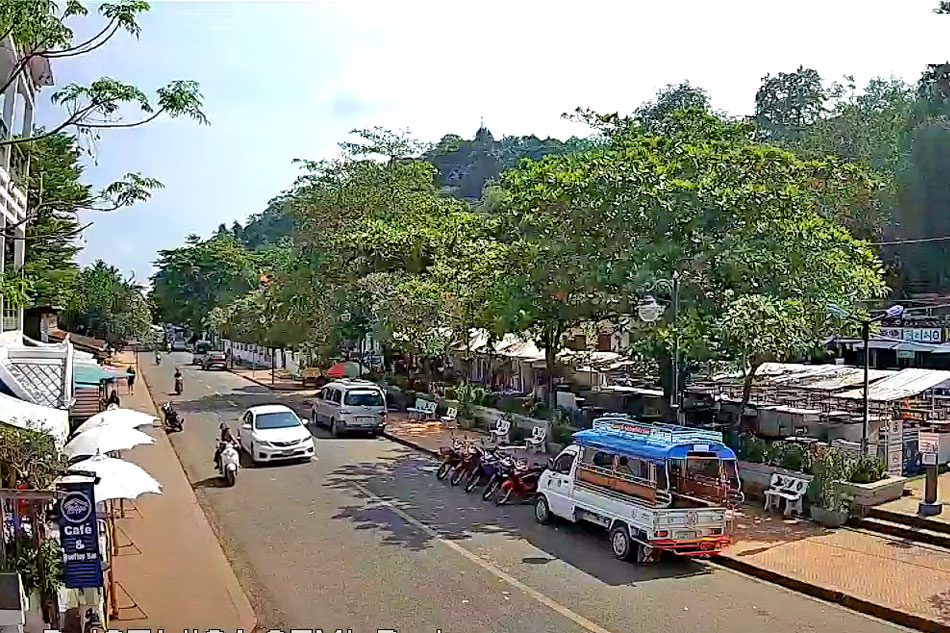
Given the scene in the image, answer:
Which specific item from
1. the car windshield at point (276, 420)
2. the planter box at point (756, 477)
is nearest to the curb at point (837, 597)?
the planter box at point (756, 477)

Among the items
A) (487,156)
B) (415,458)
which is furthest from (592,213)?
(487,156)

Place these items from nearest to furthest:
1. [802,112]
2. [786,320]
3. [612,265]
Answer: [786,320] → [612,265] → [802,112]

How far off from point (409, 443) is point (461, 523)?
9.54 meters

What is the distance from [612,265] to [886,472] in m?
6.05

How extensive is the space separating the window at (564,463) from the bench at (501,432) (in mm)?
9001

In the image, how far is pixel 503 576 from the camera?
12.4m

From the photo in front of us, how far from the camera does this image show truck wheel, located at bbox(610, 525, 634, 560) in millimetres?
12977

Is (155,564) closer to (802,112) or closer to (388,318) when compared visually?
(388,318)

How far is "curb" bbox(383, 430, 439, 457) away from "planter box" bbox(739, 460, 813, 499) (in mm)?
8399

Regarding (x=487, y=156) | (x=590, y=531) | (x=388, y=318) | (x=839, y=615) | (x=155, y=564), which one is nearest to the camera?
(x=839, y=615)

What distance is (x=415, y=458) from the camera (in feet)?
75.1

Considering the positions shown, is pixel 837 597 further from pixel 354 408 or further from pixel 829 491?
pixel 354 408

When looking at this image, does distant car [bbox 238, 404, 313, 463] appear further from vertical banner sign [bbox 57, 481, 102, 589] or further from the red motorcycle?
vertical banner sign [bbox 57, 481, 102, 589]

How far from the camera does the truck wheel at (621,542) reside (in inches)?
511
